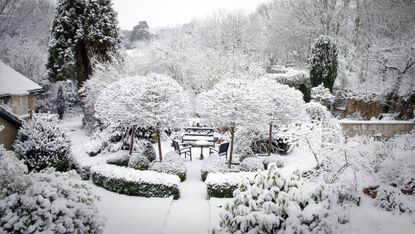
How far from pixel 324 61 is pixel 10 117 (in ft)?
59.9

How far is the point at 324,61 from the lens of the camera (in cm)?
2036

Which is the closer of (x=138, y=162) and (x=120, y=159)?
(x=138, y=162)

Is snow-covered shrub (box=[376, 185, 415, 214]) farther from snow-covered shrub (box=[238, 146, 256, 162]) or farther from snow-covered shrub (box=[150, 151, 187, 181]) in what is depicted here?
snow-covered shrub (box=[150, 151, 187, 181])

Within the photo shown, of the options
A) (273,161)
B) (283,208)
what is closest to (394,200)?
(283,208)

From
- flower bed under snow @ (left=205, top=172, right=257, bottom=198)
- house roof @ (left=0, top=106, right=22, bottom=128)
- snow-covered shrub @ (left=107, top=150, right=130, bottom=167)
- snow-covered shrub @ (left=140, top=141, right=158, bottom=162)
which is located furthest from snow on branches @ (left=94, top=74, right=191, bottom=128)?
house roof @ (left=0, top=106, right=22, bottom=128)

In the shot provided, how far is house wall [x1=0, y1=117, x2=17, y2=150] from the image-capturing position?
41.3 feet

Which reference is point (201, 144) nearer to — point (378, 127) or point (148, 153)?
point (148, 153)

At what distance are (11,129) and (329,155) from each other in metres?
12.9

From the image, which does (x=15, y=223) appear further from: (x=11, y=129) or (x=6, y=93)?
(x=6, y=93)

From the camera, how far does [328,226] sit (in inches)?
225

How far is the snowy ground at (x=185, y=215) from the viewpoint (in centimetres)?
705

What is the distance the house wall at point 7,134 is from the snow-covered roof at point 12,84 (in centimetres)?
435

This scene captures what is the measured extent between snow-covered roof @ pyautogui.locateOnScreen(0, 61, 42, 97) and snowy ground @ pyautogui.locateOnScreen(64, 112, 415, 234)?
9.88 m

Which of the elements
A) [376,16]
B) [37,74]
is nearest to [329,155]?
[376,16]
